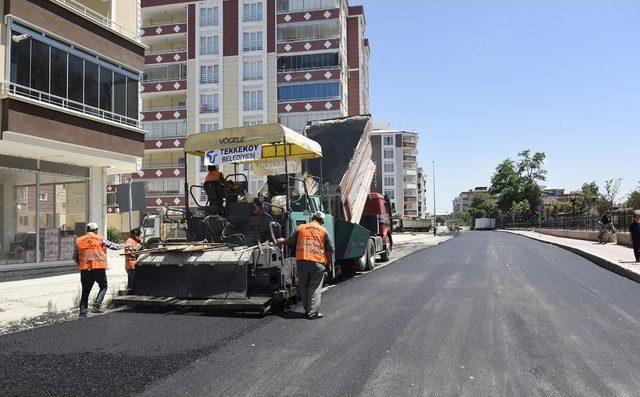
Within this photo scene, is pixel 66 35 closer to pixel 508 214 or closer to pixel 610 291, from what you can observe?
pixel 610 291

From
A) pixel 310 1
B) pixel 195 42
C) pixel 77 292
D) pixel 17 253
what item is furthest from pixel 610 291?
pixel 195 42

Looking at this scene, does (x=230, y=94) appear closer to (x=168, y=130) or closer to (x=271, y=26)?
(x=168, y=130)

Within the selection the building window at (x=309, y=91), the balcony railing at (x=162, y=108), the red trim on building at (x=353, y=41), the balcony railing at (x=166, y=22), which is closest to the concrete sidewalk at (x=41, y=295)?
the building window at (x=309, y=91)

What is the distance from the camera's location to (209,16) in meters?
52.1

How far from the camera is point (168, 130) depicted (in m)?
51.6

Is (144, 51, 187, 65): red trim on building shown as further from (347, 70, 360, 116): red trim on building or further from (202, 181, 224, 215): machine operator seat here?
(202, 181, 224, 215): machine operator seat

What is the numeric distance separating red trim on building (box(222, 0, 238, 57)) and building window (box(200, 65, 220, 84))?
1780 mm

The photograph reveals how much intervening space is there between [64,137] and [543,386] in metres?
13.6

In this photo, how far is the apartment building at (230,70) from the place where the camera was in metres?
48.8

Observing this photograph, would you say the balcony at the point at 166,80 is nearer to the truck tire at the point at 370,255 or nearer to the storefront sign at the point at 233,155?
the truck tire at the point at 370,255

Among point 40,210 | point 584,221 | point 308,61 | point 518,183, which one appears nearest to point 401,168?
point 518,183

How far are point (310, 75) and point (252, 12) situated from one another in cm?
909

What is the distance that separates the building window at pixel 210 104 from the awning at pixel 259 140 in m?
42.3

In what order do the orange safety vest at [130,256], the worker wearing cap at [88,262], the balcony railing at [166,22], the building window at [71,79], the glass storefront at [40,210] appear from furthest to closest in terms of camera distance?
the balcony railing at [166,22]
the glass storefront at [40,210]
the building window at [71,79]
the orange safety vest at [130,256]
the worker wearing cap at [88,262]
